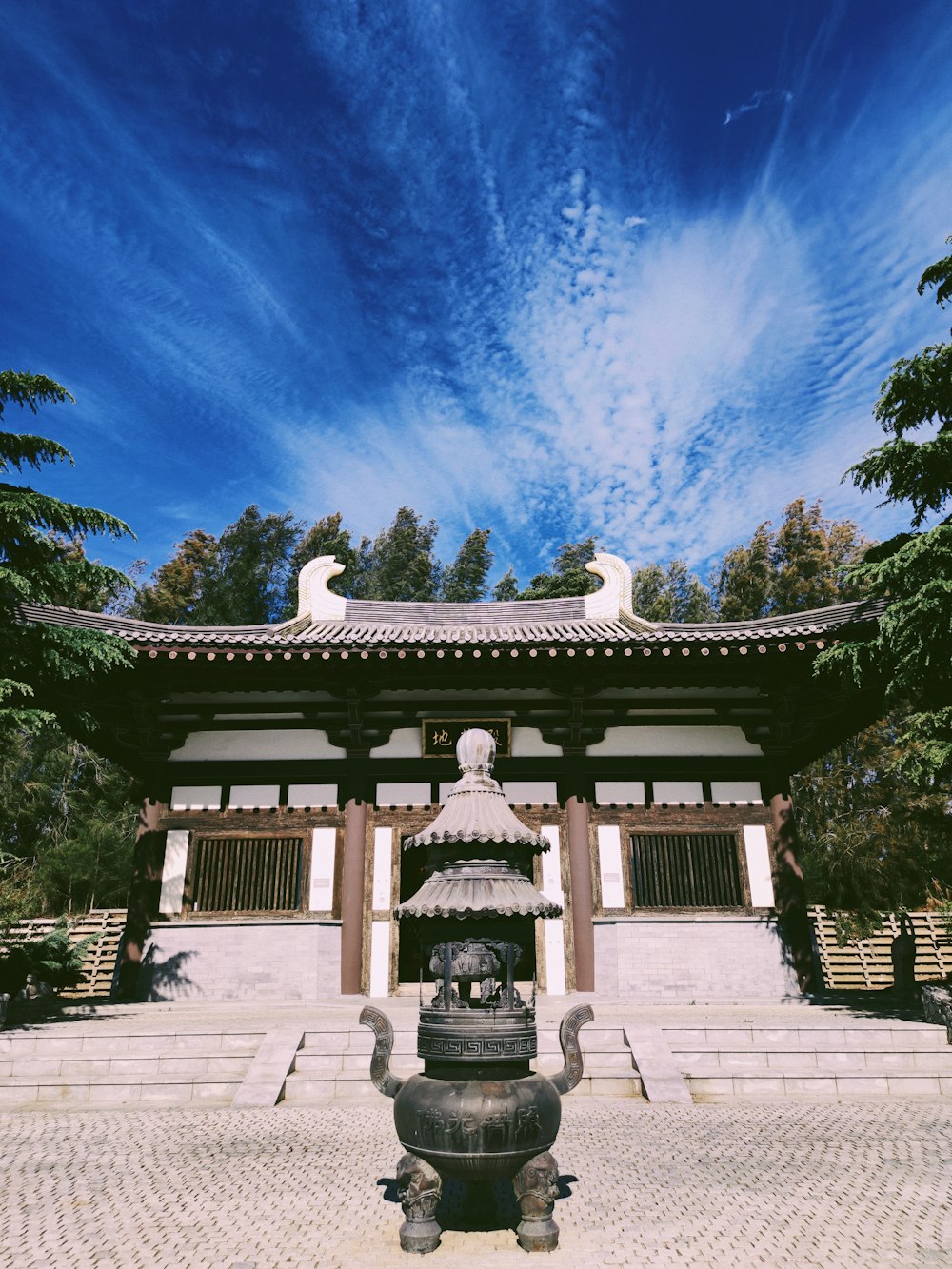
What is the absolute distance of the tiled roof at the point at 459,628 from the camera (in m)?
10.5

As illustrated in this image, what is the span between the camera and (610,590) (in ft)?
49.8

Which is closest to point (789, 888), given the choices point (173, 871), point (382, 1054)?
point (382, 1054)

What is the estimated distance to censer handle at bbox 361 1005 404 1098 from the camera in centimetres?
451

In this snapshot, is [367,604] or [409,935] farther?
[367,604]

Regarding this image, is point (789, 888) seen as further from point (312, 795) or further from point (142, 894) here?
point (142, 894)

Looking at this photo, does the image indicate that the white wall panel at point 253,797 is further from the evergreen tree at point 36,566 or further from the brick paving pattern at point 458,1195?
the brick paving pattern at point 458,1195

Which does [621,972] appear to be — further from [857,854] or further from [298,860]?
[857,854]

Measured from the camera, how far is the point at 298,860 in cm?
1147

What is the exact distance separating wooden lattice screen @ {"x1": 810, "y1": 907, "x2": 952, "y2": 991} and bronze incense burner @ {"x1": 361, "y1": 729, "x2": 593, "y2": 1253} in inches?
526

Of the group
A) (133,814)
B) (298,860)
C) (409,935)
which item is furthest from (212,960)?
(133,814)

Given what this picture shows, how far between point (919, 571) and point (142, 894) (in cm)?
1100

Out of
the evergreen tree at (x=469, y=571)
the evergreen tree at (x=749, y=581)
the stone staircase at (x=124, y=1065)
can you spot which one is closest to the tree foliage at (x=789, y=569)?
the evergreen tree at (x=749, y=581)

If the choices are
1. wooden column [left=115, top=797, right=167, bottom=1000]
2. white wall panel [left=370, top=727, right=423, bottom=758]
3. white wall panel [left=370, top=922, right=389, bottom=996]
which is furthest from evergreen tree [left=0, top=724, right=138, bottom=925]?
white wall panel [left=370, top=727, right=423, bottom=758]

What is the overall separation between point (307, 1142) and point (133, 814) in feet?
66.7
